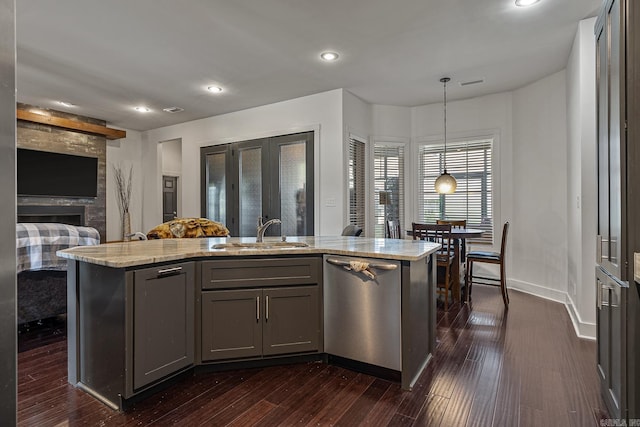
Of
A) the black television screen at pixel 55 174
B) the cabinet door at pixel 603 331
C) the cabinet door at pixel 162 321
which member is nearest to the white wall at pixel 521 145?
the cabinet door at pixel 603 331

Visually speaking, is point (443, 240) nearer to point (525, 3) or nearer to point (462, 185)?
point (462, 185)

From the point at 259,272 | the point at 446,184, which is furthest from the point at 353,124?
the point at 259,272

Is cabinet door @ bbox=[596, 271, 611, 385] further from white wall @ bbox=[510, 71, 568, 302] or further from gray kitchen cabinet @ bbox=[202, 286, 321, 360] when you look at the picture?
white wall @ bbox=[510, 71, 568, 302]

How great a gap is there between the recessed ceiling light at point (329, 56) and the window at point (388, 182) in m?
2.14

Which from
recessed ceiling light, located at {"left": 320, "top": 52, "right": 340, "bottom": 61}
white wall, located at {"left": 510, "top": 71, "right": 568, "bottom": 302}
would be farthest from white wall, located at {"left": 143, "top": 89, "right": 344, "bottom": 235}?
white wall, located at {"left": 510, "top": 71, "right": 568, "bottom": 302}

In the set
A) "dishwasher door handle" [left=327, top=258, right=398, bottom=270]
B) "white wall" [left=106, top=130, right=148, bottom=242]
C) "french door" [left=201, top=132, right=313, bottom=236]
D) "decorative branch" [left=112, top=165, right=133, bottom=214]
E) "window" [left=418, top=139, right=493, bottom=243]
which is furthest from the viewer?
"decorative branch" [left=112, top=165, right=133, bottom=214]

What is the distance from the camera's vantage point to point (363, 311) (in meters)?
2.39

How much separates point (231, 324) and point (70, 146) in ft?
18.6

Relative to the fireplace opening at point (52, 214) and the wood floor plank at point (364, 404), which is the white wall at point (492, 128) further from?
the fireplace opening at point (52, 214)

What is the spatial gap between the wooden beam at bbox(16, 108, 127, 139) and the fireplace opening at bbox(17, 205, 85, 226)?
4.51 feet

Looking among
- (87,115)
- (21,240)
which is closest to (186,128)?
(87,115)

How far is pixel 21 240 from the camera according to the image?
2.98m

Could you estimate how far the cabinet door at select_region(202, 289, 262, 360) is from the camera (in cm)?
240

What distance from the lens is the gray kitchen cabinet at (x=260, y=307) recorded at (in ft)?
7.88
